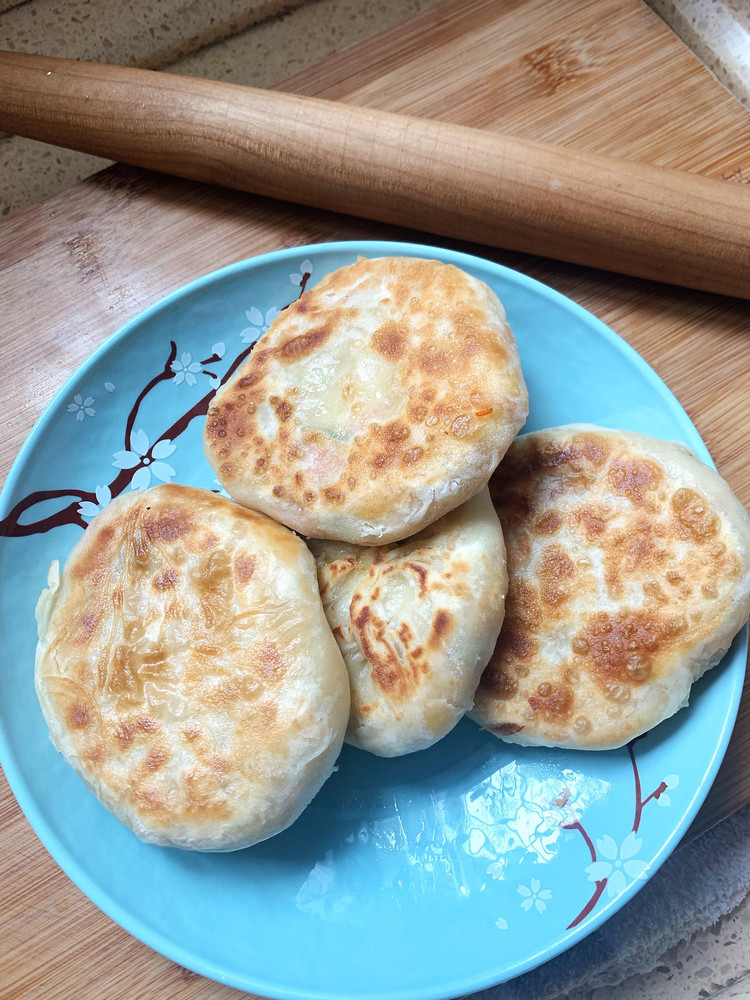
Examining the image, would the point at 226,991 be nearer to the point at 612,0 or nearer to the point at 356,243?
the point at 356,243

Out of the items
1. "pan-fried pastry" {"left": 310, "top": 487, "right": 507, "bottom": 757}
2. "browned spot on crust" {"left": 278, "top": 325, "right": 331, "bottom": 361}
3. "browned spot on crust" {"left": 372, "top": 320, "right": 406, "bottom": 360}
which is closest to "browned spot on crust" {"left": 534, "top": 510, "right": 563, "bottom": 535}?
"pan-fried pastry" {"left": 310, "top": 487, "right": 507, "bottom": 757}

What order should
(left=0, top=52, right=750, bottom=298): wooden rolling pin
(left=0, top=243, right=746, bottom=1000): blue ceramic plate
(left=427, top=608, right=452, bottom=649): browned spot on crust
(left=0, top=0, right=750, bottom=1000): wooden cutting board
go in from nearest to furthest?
(left=427, top=608, right=452, bottom=649): browned spot on crust
(left=0, top=243, right=746, bottom=1000): blue ceramic plate
(left=0, top=52, right=750, bottom=298): wooden rolling pin
(left=0, top=0, right=750, bottom=1000): wooden cutting board

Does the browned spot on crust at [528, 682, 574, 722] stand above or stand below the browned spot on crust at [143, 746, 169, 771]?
below

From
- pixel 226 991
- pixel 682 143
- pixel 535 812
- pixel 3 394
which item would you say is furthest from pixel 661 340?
pixel 226 991

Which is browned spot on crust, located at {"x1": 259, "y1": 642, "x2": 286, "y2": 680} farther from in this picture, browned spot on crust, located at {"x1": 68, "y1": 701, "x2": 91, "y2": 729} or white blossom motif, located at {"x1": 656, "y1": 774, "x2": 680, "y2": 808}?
white blossom motif, located at {"x1": 656, "y1": 774, "x2": 680, "y2": 808}

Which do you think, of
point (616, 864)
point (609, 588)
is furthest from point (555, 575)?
point (616, 864)

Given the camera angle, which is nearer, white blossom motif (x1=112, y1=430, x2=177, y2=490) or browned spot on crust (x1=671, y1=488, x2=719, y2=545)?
browned spot on crust (x1=671, y1=488, x2=719, y2=545)
